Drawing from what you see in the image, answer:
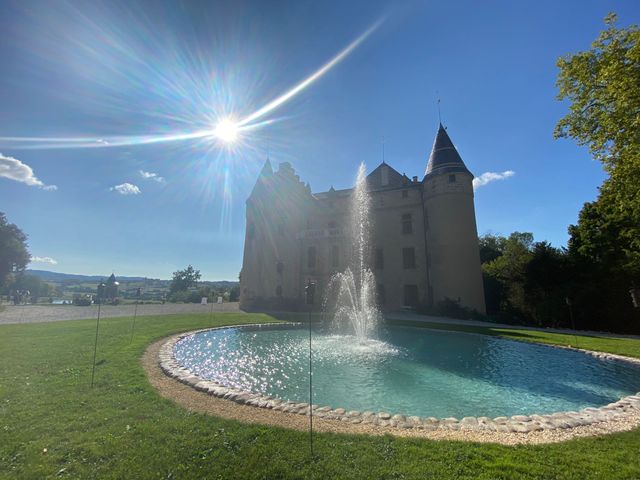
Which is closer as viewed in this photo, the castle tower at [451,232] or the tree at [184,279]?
the castle tower at [451,232]

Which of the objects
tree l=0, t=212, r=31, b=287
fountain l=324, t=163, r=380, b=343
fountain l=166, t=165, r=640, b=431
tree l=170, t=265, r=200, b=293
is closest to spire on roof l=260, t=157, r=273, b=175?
fountain l=324, t=163, r=380, b=343

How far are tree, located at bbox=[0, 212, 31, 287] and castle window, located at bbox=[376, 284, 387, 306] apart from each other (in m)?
53.8

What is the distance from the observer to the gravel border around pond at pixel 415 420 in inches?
207

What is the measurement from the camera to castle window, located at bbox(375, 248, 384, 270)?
3156 centimetres

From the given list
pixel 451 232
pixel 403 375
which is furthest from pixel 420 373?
pixel 451 232

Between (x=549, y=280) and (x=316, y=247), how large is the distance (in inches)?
865

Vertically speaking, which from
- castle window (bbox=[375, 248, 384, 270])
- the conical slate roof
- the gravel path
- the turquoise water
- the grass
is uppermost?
the conical slate roof

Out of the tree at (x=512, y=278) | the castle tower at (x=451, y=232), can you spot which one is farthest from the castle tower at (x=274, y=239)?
the tree at (x=512, y=278)

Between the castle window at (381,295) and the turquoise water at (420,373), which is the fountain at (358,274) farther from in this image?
the turquoise water at (420,373)

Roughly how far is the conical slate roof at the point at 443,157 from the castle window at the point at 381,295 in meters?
12.7

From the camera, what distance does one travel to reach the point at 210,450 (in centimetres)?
448

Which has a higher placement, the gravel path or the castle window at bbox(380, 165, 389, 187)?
the castle window at bbox(380, 165, 389, 187)

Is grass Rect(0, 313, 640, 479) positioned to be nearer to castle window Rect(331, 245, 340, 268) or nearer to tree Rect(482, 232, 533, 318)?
tree Rect(482, 232, 533, 318)

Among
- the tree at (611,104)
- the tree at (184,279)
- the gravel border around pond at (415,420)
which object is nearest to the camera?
the gravel border around pond at (415,420)
